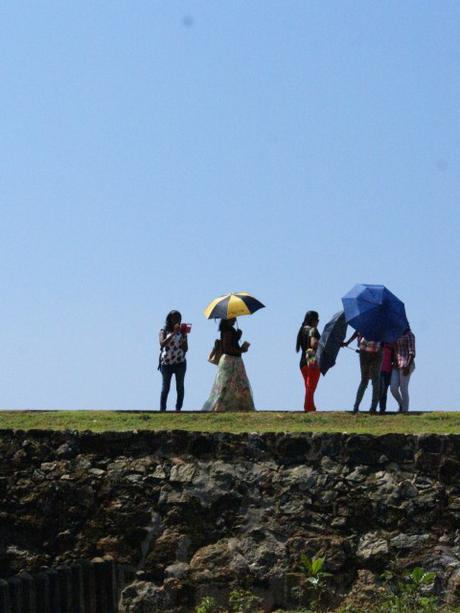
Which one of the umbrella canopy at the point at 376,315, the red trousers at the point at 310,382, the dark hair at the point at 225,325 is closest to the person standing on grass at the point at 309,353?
the red trousers at the point at 310,382

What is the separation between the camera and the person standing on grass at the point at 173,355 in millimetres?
19547

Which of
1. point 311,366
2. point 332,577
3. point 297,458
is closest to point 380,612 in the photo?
point 332,577

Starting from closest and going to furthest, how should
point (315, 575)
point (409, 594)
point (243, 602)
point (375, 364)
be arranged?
point (409, 594) → point (315, 575) → point (243, 602) → point (375, 364)

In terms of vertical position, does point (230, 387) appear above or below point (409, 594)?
above

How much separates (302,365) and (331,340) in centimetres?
54

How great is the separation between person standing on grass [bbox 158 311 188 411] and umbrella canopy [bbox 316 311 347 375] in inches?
69.8

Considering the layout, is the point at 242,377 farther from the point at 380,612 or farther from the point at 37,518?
the point at 380,612

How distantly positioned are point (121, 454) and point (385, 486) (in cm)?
290

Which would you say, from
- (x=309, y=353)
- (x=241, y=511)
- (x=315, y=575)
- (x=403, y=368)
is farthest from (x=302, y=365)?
(x=315, y=575)

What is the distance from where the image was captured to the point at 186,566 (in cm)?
1573

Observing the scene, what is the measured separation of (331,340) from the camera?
64.2ft

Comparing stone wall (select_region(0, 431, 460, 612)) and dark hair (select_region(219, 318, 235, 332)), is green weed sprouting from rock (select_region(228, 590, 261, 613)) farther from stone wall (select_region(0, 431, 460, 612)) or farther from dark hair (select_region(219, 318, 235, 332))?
dark hair (select_region(219, 318, 235, 332))

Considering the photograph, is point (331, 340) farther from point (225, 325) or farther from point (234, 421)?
point (234, 421)

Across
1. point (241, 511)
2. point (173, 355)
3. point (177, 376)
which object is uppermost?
point (173, 355)
